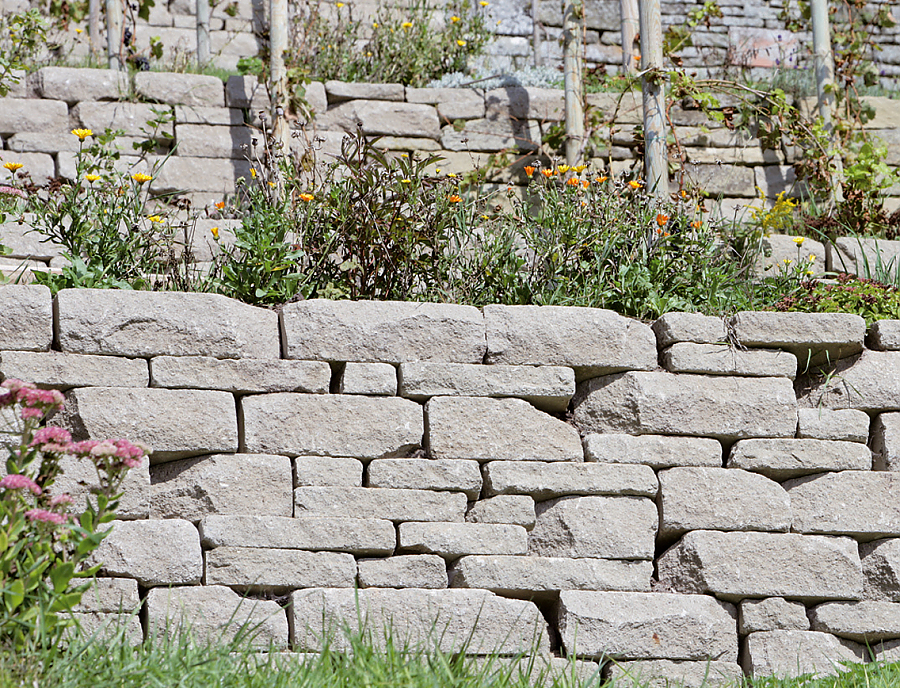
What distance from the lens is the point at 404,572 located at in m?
2.81

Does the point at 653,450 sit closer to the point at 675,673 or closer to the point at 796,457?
the point at 796,457

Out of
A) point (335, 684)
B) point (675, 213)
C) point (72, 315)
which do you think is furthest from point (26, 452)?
point (675, 213)

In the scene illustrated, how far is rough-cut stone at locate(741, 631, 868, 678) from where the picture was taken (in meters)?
2.95

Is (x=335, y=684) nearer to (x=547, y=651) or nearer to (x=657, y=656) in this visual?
(x=547, y=651)

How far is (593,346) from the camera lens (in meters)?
3.07

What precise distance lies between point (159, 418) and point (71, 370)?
299 millimetres

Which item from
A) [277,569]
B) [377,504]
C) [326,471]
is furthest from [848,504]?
[277,569]

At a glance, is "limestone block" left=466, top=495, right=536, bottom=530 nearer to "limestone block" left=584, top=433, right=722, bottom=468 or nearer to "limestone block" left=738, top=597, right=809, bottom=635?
"limestone block" left=584, top=433, right=722, bottom=468

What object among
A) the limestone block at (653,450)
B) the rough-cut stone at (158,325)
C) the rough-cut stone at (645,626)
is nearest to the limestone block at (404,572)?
the rough-cut stone at (645,626)

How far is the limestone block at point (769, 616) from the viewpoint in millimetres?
2965

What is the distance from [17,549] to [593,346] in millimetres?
1834

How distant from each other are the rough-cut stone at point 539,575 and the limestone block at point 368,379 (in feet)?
1.96

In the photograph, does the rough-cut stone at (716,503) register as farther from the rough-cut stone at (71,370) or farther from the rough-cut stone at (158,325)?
the rough-cut stone at (71,370)

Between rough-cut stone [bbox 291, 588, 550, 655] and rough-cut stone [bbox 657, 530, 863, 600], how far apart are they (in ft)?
1.70
